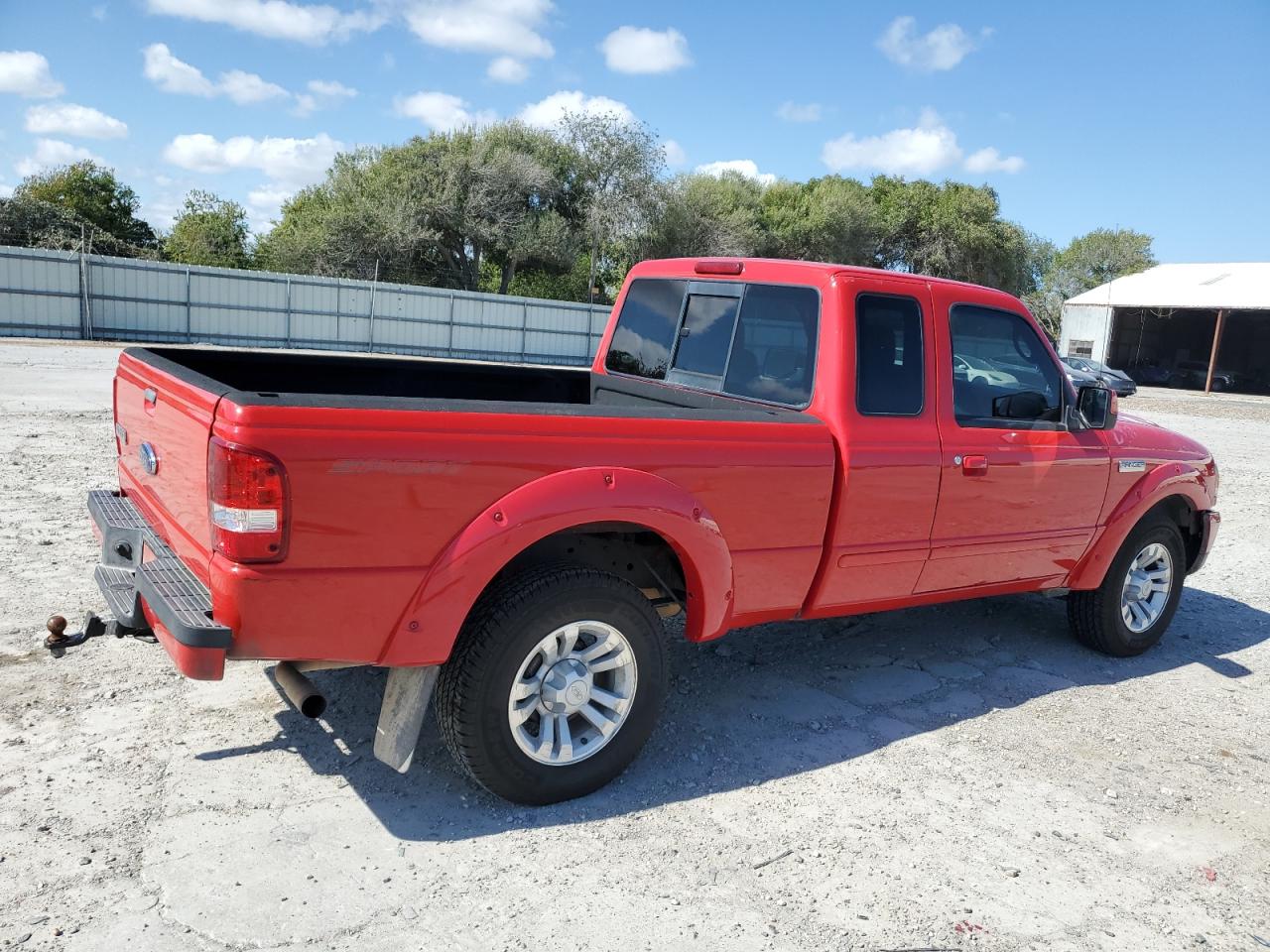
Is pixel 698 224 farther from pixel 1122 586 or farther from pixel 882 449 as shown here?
pixel 882 449

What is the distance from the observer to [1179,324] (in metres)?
49.2

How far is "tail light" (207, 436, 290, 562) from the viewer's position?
2.66 meters

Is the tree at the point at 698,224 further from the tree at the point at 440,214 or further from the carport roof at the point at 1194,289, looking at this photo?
the carport roof at the point at 1194,289

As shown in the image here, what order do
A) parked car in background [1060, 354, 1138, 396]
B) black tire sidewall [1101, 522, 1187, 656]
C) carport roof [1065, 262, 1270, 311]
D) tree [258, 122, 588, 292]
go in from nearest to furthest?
1. black tire sidewall [1101, 522, 1187, 656]
2. parked car in background [1060, 354, 1138, 396]
3. tree [258, 122, 588, 292]
4. carport roof [1065, 262, 1270, 311]

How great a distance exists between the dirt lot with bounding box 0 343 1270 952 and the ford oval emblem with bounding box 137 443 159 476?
1024 mm

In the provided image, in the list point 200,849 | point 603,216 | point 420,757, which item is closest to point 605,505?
point 420,757

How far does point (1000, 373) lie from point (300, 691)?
11.4 ft

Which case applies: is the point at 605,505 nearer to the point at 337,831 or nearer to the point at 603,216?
the point at 337,831

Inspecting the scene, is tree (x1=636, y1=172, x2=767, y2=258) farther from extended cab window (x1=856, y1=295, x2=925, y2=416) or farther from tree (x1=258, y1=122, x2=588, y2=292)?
extended cab window (x1=856, y1=295, x2=925, y2=416)

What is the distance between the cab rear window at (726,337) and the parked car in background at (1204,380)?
46204mm

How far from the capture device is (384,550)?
9.40ft

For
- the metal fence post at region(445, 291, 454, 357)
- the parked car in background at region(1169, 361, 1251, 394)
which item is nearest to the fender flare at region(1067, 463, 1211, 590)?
the metal fence post at region(445, 291, 454, 357)

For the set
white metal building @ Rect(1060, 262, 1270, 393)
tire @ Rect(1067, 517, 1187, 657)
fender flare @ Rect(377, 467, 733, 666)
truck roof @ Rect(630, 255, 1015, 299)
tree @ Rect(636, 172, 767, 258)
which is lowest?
tire @ Rect(1067, 517, 1187, 657)

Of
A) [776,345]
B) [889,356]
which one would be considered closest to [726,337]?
[776,345]
